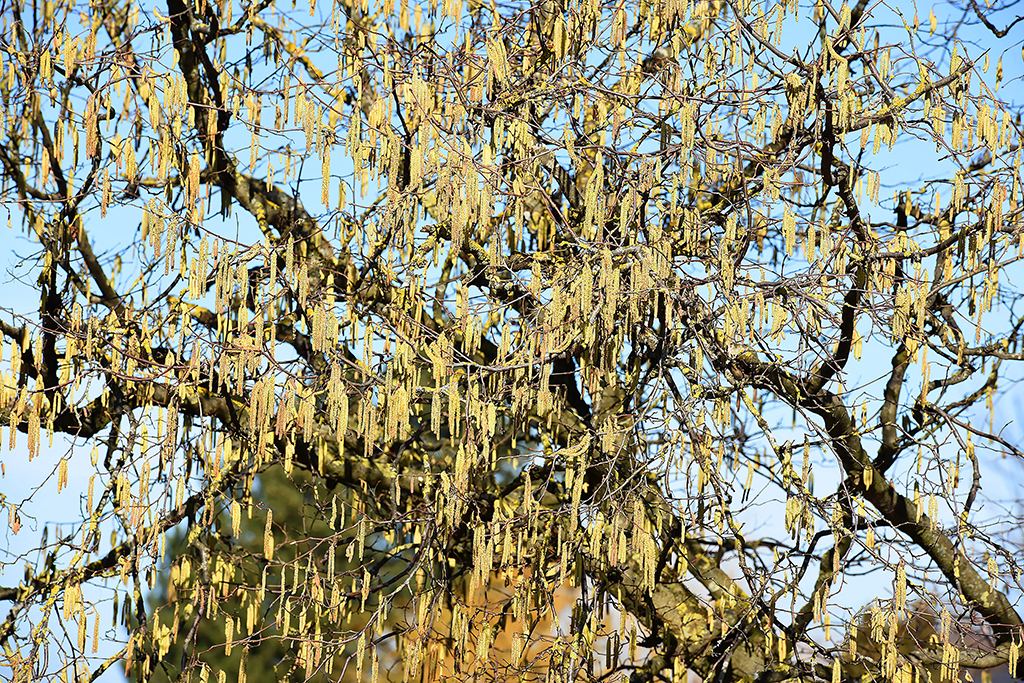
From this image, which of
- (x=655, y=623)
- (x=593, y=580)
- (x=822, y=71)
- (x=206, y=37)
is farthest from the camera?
(x=206, y=37)

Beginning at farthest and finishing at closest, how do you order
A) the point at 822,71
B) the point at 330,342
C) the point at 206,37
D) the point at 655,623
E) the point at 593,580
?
the point at 206,37 → the point at 655,623 → the point at 593,580 → the point at 822,71 → the point at 330,342

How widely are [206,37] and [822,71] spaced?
247 centimetres

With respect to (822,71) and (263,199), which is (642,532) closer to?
(822,71)

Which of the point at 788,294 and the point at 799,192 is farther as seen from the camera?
the point at 799,192

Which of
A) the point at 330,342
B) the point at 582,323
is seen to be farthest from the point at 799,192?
the point at 330,342

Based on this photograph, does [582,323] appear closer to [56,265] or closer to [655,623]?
[655,623]

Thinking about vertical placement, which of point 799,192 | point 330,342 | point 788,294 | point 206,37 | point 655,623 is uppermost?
point 206,37

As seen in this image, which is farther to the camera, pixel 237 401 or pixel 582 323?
pixel 237 401

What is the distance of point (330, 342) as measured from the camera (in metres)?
3.18

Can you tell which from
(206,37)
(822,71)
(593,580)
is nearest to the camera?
(822,71)

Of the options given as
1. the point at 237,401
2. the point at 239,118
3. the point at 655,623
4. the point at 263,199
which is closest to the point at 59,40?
the point at 239,118

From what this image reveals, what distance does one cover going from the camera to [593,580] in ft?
12.0

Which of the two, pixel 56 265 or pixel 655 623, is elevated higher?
pixel 56 265

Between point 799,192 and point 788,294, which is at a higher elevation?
point 799,192
